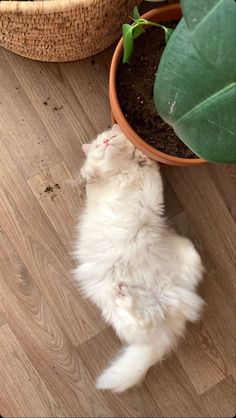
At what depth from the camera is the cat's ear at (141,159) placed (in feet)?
3.71

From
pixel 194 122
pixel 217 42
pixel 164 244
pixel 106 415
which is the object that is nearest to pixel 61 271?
pixel 164 244

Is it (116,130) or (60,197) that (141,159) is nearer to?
(116,130)

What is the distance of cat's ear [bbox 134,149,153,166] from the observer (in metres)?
1.13

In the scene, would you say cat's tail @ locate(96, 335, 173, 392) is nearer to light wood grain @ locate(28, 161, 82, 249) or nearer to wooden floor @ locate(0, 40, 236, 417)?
wooden floor @ locate(0, 40, 236, 417)

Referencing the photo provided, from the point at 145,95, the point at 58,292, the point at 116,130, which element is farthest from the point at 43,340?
the point at 145,95

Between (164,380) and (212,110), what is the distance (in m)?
0.84

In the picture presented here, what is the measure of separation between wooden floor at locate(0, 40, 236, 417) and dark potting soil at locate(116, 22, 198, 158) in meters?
0.18

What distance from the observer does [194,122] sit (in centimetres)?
79

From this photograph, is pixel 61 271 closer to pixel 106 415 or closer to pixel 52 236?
pixel 52 236

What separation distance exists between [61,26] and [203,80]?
425 millimetres

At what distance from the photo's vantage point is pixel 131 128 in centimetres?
108

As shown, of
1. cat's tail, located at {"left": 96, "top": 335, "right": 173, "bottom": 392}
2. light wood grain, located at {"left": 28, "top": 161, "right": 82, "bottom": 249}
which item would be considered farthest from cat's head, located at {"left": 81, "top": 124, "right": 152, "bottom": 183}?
cat's tail, located at {"left": 96, "top": 335, "right": 173, "bottom": 392}

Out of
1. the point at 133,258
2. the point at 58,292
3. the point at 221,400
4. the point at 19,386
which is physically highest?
the point at 133,258

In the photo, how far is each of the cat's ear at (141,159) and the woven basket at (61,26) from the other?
29 centimetres
